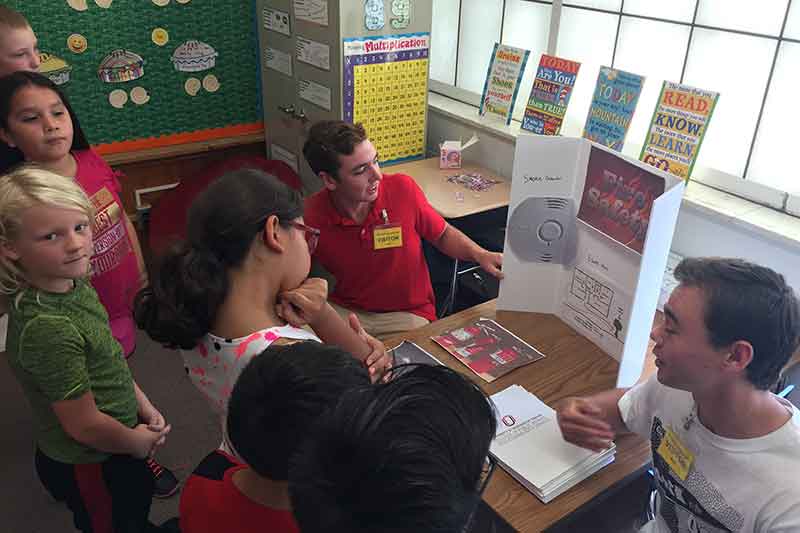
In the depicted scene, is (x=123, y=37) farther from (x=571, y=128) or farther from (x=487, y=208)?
(x=571, y=128)

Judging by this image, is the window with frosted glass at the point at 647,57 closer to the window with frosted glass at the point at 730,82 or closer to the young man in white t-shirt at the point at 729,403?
the window with frosted glass at the point at 730,82

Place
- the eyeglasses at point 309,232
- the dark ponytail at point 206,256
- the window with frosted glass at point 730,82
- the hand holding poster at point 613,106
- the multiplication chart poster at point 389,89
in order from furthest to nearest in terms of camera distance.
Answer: the multiplication chart poster at point 389,89, the hand holding poster at point 613,106, the window with frosted glass at point 730,82, the eyeglasses at point 309,232, the dark ponytail at point 206,256

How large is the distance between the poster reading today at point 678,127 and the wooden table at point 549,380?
0.80m

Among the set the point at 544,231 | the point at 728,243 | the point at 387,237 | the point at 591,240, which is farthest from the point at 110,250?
the point at 728,243

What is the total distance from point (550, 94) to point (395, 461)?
2478 millimetres

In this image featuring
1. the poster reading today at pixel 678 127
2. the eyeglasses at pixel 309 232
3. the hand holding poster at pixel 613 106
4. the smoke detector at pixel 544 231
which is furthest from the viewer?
the hand holding poster at pixel 613 106

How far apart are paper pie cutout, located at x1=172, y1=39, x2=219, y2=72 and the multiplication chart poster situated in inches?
38.9

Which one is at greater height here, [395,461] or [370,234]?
[395,461]

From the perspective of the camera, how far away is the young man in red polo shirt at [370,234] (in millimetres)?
2121

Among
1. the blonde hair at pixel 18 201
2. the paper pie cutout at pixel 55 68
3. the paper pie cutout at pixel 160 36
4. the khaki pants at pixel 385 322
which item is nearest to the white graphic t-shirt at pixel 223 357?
the blonde hair at pixel 18 201

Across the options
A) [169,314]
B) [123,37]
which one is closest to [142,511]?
[169,314]

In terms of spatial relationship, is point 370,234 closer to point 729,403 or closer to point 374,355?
point 374,355

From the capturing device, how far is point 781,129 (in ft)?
7.35

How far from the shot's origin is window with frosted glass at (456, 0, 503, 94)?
3.33 m
